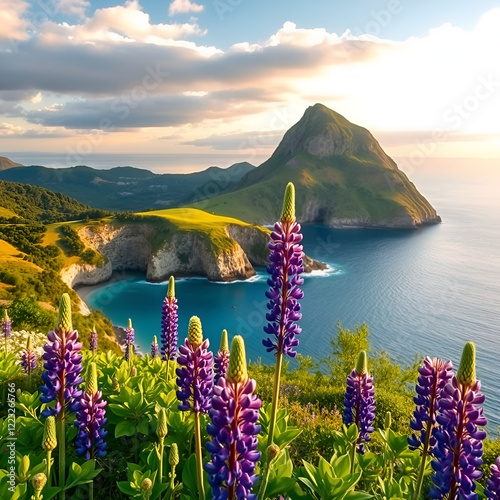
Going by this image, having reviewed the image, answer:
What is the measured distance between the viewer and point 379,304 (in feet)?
320

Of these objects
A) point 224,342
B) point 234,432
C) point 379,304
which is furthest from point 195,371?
point 379,304

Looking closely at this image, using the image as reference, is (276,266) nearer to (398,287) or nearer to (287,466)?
(287,466)

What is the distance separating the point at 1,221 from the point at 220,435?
468ft

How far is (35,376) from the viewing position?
12305 mm

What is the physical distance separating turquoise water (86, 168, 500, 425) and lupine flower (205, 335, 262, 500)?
5929 cm

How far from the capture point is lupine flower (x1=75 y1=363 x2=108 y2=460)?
6.86m

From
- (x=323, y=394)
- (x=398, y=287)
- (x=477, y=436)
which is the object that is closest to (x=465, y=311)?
(x=398, y=287)

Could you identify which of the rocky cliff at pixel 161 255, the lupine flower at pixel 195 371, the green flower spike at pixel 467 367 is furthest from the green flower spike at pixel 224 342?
the rocky cliff at pixel 161 255

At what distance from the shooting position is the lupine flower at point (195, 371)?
6.27 metres

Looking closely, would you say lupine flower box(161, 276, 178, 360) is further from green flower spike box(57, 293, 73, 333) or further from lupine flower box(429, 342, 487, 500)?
lupine flower box(429, 342, 487, 500)

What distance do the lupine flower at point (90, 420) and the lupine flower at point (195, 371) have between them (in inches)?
68.0

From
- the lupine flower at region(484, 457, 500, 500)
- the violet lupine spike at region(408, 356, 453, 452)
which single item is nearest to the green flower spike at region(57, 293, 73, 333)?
the violet lupine spike at region(408, 356, 453, 452)

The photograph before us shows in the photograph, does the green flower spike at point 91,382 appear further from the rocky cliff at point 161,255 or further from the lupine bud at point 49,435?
the rocky cliff at point 161,255

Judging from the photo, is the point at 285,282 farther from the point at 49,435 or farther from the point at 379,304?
the point at 379,304
